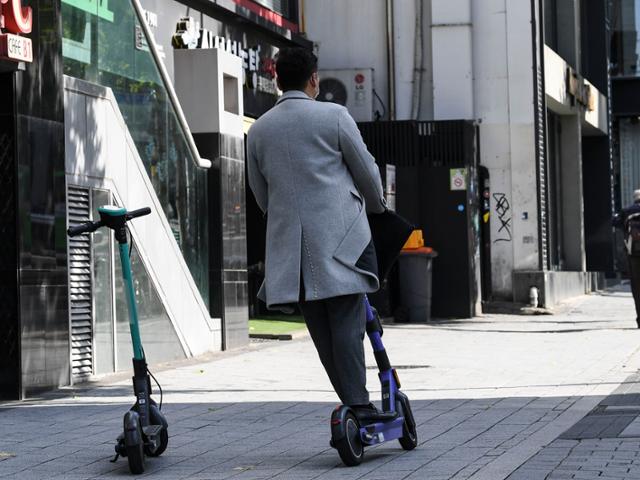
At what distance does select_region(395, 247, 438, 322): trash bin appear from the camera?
2095 centimetres

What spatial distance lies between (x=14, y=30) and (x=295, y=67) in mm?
3775

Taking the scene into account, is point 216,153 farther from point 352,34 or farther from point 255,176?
point 352,34

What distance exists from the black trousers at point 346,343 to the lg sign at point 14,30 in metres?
4.03

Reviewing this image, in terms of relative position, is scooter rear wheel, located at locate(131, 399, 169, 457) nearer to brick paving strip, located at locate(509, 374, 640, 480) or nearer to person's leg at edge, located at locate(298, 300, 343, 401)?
person's leg at edge, located at locate(298, 300, 343, 401)

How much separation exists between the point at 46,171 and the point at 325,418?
3.19 metres

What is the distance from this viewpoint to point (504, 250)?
24125 mm

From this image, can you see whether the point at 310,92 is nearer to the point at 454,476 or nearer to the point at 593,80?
the point at 454,476

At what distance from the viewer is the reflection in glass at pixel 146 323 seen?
12.5m

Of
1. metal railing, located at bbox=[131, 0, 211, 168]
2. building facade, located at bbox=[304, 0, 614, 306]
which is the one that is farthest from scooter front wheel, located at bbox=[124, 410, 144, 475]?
A: building facade, located at bbox=[304, 0, 614, 306]

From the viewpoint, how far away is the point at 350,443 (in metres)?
6.62

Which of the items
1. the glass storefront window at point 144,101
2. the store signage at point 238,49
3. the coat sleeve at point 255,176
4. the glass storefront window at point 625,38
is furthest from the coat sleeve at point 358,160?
the glass storefront window at point 625,38

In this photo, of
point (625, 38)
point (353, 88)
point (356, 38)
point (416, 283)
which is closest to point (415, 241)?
point (416, 283)

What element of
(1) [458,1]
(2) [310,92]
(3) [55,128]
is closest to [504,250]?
(1) [458,1]

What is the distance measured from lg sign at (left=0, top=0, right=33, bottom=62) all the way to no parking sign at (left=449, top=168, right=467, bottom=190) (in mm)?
12278
